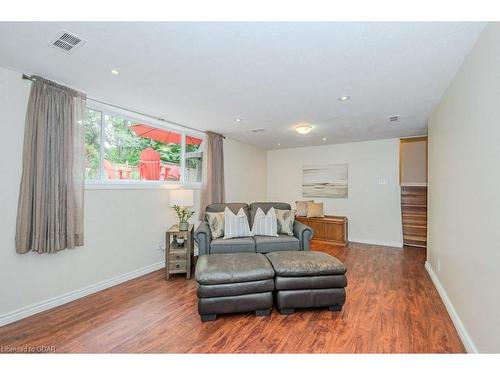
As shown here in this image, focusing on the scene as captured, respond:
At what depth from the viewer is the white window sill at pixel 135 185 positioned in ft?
9.20

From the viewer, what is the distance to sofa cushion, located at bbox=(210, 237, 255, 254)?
3.20 metres

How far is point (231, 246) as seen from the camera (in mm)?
3221

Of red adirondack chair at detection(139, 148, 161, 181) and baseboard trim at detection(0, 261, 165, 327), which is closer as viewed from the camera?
baseboard trim at detection(0, 261, 165, 327)

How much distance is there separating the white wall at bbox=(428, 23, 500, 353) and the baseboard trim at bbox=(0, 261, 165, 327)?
3.63 metres

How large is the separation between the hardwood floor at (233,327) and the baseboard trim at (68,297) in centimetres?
8

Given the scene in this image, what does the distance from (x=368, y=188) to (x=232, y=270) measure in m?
4.29

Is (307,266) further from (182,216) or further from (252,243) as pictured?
(182,216)

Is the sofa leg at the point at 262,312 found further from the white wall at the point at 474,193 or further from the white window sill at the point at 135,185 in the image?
the white window sill at the point at 135,185

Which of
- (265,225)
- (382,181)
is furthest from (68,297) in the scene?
(382,181)

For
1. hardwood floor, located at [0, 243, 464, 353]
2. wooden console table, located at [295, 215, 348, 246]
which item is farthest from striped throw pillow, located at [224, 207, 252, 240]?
wooden console table, located at [295, 215, 348, 246]

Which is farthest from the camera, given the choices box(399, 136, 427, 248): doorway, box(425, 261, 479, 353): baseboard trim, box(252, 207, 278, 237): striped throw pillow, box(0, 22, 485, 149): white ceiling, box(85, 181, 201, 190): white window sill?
box(399, 136, 427, 248): doorway

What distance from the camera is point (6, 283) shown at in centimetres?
211

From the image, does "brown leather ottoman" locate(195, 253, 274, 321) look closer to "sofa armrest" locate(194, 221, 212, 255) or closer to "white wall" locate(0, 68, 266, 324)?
"sofa armrest" locate(194, 221, 212, 255)
